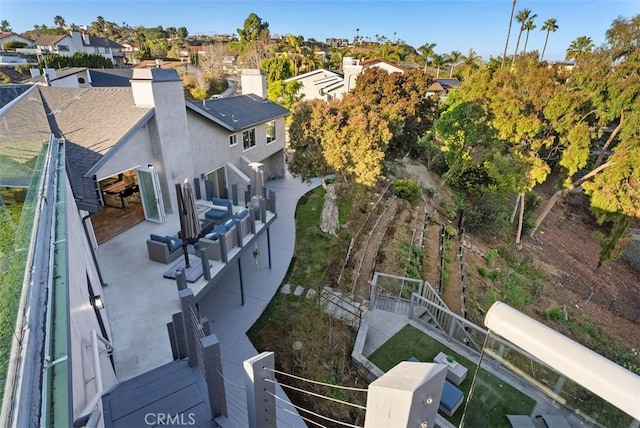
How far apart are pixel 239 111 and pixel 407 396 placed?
18646 millimetres

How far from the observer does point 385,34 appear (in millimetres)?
104062

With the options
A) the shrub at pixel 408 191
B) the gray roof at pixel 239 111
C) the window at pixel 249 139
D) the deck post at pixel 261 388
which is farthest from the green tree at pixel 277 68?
the deck post at pixel 261 388

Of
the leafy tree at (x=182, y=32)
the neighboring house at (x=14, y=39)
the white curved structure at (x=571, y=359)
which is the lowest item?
the white curved structure at (x=571, y=359)

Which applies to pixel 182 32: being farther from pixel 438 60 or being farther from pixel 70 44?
pixel 438 60

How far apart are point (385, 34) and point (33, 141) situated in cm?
11457

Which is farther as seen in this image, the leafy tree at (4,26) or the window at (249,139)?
the leafy tree at (4,26)

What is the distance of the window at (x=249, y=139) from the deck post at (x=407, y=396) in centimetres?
1737

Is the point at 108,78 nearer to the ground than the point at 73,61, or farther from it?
nearer to the ground

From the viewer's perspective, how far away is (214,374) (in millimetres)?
4594

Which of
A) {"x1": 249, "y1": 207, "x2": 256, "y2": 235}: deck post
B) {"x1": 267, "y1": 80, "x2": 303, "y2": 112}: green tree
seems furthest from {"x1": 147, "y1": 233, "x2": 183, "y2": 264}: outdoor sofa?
{"x1": 267, "y1": 80, "x2": 303, "y2": 112}: green tree

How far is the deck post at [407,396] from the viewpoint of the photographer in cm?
196

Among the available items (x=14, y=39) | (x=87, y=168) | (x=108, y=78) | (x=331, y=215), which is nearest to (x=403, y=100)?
(x=331, y=215)

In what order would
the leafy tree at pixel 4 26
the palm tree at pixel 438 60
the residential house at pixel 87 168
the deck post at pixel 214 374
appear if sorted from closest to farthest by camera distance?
the residential house at pixel 87 168, the deck post at pixel 214 374, the palm tree at pixel 438 60, the leafy tree at pixel 4 26

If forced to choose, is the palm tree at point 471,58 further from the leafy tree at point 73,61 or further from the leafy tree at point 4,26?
the leafy tree at point 4,26
